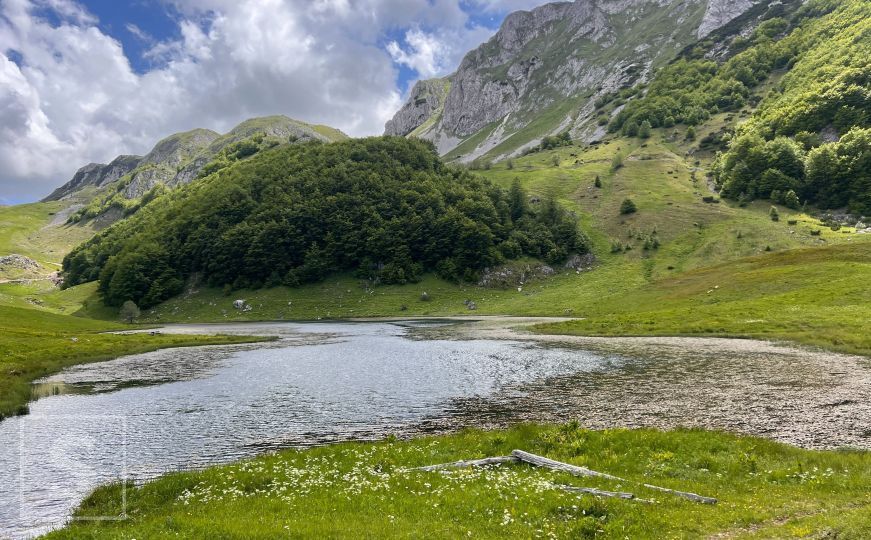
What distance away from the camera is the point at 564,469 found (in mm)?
19375

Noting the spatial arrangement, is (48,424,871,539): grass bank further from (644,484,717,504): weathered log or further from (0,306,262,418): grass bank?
(0,306,262,418): grass bank

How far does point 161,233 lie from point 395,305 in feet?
371

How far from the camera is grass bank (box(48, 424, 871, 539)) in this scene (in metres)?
13.6

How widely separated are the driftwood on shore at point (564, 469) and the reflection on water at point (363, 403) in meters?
8.86

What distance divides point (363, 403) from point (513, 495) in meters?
22.0

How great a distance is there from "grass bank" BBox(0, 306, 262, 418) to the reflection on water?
2365mm

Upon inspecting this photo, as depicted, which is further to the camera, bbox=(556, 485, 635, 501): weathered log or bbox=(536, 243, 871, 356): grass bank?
bbox=(536, 243, 871, 356): grass bank

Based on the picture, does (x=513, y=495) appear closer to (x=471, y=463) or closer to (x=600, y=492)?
(x=600, y=492)

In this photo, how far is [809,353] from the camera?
4503 centimetres

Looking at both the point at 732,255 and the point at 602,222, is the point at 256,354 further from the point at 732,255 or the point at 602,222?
the point at 602,222

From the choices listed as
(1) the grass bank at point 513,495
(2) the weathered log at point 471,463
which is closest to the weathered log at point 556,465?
(2) the weathered log at point 471,463

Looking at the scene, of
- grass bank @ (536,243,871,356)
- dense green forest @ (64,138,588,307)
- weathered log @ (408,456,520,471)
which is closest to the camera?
weathered log @ (408,456,520,471)

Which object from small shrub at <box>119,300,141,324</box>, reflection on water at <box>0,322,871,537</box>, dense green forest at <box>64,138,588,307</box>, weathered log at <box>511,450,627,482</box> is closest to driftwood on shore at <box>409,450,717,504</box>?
weathered log at <box>511,450,627,482</box>

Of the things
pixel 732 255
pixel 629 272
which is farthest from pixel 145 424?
pixel 732 255
